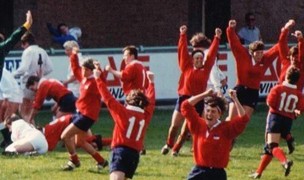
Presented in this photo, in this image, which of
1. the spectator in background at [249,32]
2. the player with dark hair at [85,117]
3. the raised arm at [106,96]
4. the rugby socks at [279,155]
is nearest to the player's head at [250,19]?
the spectator in background at [249,32]

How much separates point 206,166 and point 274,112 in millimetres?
3892

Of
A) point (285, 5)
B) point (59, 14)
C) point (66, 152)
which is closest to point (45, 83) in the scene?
point (66, 152)

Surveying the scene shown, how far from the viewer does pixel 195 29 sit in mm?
32438

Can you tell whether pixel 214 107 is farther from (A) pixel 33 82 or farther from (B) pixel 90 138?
(A) pixel 33 82

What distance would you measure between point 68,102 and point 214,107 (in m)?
6.02

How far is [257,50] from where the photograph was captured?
19125mm

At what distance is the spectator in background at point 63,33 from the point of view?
90.4ft

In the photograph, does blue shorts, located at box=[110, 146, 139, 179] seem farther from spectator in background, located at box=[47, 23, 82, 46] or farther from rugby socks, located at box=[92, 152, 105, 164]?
spectator in background, located at box=[47, 23, 82, 46]

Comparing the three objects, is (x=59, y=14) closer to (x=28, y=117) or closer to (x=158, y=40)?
(x=158, y=40)

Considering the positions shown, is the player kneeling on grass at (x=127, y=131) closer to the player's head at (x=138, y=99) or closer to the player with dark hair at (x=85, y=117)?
the player's head at (x=138, y=99)

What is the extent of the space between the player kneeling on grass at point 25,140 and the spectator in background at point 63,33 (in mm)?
7947

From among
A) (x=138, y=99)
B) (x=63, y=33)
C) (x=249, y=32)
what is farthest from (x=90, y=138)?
(x=249, y=32)

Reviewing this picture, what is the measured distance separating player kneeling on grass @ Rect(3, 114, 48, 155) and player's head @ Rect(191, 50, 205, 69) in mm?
2652

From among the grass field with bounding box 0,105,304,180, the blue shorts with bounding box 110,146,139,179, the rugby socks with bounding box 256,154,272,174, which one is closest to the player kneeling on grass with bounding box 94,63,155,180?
the blue shorts with bounding box 110,146,139,179
